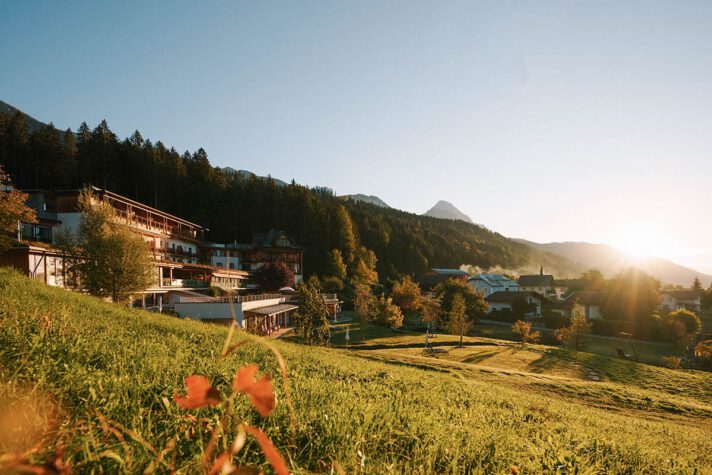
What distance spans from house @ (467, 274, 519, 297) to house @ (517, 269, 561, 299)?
3.95 meters

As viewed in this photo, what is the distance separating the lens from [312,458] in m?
2.40

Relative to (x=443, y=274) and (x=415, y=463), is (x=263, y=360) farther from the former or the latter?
(x=443, y=274)

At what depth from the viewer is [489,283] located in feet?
357

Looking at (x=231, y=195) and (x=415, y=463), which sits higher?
(x=231, y=195)

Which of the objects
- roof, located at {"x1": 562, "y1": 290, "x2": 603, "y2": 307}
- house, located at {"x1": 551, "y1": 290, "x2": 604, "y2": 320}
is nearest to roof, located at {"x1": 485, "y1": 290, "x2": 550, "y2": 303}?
house, located at {"x1": 551, "y1": 290, "x2": 604, "y2": 320}

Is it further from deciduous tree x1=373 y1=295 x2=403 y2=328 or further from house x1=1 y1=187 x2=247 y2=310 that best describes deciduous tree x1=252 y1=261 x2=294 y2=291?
deciduous tree x1=373 y1=295 x2=403 y2=328

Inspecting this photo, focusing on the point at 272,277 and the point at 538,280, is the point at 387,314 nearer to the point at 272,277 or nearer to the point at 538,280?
the point at 272,277

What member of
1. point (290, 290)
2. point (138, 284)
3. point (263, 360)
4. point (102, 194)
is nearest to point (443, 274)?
point (290, 290)

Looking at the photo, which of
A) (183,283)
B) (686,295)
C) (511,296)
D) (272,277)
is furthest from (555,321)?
(183,283)

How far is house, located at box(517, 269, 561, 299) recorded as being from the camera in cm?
11600

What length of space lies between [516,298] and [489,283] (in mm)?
33410

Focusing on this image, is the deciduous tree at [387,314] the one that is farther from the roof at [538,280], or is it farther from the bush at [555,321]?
the roof at [538,280]

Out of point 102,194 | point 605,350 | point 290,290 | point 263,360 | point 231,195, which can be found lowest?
point 605,350

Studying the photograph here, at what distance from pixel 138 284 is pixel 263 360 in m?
21.9
